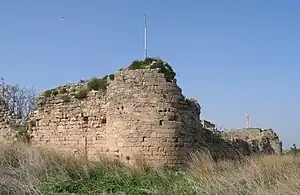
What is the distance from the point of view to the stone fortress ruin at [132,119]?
12977 mm

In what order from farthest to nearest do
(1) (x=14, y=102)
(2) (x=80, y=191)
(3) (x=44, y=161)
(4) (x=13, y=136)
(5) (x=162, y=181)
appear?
1. (1) (x=14, y=102)
2. (4) (x=13, y=136)
3. (3) (x=44, y=161)
4. (5) (x=162, y=181)
5. (2) (x=80, y=191)

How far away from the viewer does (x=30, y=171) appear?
35.8ft

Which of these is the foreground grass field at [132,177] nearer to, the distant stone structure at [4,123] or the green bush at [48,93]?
the green bush at [48,93]

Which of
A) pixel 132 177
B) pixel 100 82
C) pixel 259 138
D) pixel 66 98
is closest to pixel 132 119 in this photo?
pixel 132 177

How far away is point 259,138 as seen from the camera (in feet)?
67.7

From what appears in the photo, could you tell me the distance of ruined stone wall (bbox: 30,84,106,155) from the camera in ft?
48.6

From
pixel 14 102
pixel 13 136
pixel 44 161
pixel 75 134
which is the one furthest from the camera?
pixel 14 102

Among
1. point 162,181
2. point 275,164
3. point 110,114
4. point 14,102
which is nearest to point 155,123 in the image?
point 110,114

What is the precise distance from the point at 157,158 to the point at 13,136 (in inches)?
278

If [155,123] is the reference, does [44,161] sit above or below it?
below

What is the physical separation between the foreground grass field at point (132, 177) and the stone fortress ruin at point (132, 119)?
2.54 feet

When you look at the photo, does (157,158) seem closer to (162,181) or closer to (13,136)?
(162,181)

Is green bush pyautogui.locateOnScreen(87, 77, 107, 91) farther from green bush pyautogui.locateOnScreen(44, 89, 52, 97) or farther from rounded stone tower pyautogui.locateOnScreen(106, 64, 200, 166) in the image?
green bush pyautogui.locateOnScreen(44, 89, 52, 97)

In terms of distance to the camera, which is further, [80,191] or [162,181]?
[162,181]
